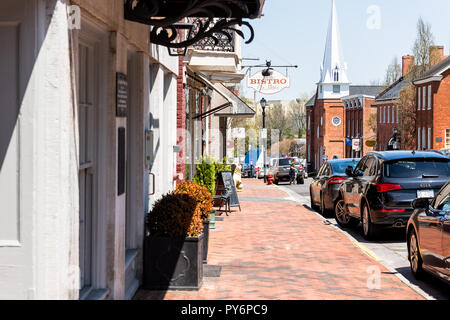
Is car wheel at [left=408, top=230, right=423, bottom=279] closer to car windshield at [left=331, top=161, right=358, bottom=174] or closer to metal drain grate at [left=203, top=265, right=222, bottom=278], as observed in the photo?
metal drain grate at [left=203, top=265, right=222, bottom=278]

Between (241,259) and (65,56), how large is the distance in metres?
7.37

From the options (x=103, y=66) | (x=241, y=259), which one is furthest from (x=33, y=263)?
(x=241, y=259)

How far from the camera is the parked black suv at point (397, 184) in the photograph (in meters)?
13.5

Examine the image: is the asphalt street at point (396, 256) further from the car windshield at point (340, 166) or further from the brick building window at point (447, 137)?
the brick building window at point (447, 137)

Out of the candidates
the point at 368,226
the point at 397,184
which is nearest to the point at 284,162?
the point at 368,226

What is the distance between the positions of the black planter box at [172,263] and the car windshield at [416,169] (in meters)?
6.00

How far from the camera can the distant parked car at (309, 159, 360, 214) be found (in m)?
19.0

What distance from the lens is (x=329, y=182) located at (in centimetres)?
1920

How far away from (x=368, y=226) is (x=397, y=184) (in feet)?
3.76

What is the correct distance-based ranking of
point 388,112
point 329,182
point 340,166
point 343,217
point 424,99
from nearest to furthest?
point 343,217
point 329,182
point 340,166
point 424,99
point 388,112

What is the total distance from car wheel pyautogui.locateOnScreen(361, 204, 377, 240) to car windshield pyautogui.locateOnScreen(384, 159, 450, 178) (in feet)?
3.06

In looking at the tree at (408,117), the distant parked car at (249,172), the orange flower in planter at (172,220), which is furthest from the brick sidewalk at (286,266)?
the tree at (408,117)

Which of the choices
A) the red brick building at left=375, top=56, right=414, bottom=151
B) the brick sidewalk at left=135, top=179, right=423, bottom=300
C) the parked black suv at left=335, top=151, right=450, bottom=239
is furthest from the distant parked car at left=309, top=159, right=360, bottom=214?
the red brick building at left=375, top=56, right=414, bottom=151

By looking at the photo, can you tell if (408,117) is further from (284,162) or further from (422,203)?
(422,203)
